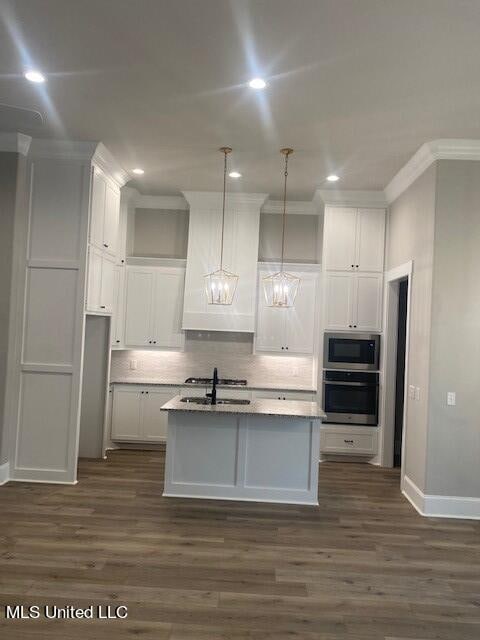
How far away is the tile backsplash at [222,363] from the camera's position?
21.8 feet

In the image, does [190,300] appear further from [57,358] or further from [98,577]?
[98,577]

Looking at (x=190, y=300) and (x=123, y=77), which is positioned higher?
(x=123, y=77)

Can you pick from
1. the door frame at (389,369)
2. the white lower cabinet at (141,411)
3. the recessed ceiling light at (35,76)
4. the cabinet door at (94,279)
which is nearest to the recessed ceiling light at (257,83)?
the recessed ceiling light at (35,76)

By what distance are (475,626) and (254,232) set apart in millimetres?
4734

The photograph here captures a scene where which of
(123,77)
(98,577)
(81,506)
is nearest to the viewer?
(98,577)

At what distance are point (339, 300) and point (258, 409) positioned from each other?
2.22 meters

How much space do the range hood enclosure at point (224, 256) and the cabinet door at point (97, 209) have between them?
1.40 meters

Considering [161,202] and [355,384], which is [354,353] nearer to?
[355,384]

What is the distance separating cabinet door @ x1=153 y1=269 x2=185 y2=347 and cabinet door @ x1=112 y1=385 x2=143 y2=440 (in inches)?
28.3

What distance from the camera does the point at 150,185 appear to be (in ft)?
20.3

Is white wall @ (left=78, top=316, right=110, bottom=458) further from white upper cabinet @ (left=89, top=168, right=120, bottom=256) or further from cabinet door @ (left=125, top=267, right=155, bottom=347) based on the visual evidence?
white upper cabinet @ (left=89, top=168, right=120, bottom=256)

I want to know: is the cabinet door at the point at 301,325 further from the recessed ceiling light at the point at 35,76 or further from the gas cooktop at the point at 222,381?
the recessed ceiling light at the point at 35,76

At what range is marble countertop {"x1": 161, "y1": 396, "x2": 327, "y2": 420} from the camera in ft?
13.8

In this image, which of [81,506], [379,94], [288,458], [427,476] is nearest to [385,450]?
[427,476]
